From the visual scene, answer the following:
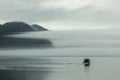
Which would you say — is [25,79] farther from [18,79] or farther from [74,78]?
[74,78]

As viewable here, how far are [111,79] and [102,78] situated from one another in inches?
→ 98.6

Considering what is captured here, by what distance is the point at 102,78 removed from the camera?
8744 cm

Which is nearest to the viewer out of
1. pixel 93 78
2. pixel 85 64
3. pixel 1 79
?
pixel 1 79

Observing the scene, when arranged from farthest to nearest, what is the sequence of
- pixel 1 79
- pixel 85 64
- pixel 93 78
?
1. pixel 85 64
2. pixel 93 78
3. pixel 1 79

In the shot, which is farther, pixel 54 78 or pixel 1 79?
pixel 54 78

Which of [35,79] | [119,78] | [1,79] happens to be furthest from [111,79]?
[1,79]

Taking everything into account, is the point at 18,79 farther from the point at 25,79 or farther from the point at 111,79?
the point at 111,79

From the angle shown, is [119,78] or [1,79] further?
[119,78]

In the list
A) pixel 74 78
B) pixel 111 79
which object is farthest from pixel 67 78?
pixel 111 79

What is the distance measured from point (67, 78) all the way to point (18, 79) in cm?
937

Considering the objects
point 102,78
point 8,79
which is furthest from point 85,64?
point 8,79

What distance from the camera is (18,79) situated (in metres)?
82.2

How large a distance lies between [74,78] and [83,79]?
63.9 inches

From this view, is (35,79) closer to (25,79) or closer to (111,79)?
(25,79)
